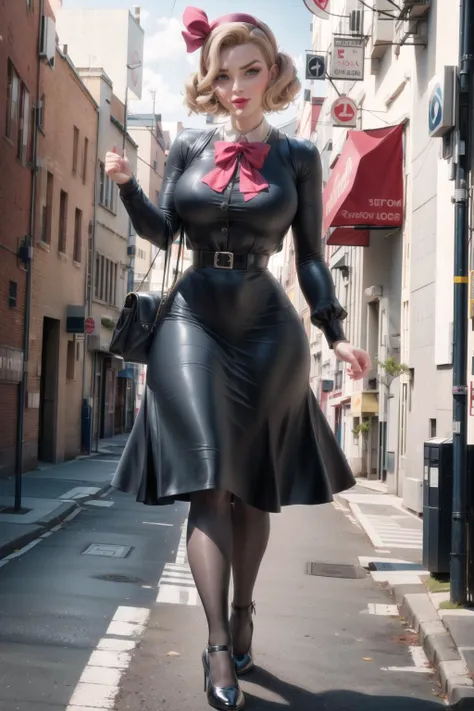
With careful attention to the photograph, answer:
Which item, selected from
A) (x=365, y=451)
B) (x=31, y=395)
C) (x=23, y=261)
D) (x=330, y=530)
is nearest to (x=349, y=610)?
(x=330, y=530)

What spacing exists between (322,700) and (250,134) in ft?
7.74

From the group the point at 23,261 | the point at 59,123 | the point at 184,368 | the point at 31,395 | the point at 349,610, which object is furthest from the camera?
the point at 59,123

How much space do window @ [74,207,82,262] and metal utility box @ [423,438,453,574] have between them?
21.0m

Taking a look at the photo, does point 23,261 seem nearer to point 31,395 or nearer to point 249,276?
point 31,395

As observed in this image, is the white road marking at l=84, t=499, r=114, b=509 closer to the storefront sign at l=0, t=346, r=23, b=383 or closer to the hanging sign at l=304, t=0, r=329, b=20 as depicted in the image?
the storefront sign at l=0, t=346, r=23, b=383

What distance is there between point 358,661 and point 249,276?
7.99 ft

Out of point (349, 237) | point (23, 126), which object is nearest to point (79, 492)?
point (23, 126)

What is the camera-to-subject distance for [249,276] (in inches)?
166

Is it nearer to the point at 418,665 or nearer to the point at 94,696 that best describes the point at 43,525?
the point at 418,665

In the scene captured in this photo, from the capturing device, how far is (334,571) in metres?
9.77

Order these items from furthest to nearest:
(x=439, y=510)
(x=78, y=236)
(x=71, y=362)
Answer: (x=78, y=236)
(x=71, y=362)
(x=439, y=510)

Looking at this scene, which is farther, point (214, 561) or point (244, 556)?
point (244, 556)

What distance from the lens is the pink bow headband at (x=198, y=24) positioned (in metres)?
4.30

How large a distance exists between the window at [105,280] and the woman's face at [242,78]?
30.5 meters
